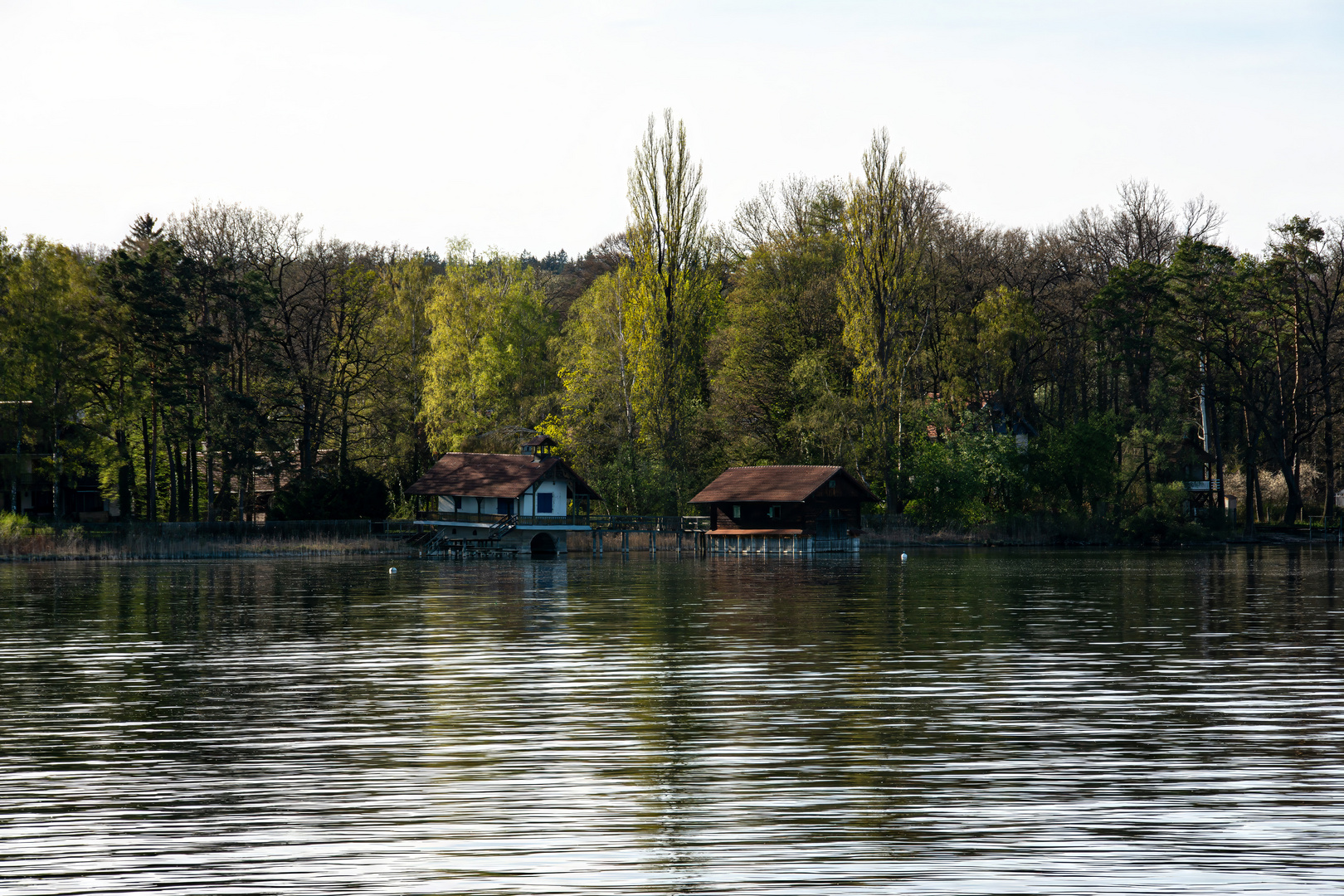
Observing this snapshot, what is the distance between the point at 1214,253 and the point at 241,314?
6085 cm

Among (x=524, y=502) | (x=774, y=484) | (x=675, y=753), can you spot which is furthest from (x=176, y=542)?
(x=675, y=753)

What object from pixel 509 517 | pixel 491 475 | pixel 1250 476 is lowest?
pixel 509 517

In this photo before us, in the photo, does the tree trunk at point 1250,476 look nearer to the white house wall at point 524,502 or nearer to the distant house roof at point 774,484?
the distant house roof at point 774,484

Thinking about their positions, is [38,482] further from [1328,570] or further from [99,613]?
[1328,570]

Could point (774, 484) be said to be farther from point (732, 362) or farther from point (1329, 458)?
point (1329, 458)

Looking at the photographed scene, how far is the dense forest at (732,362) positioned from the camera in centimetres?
8112

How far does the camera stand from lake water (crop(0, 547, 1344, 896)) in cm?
1145

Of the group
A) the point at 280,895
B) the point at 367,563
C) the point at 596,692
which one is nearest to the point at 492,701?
the point at 596,692

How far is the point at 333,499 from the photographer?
8425cm

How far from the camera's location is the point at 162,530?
7631 cm

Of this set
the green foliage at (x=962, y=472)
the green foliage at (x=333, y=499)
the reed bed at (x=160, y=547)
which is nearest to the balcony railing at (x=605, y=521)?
the green foliage at (x=333, y=499)

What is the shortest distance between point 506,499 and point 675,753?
69.7 m

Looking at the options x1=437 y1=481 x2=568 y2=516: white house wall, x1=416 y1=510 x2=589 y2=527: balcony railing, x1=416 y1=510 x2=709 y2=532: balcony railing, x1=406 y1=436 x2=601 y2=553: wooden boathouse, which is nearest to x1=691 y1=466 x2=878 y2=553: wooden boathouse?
x1=416 y1=510 x2=709 y2=532: balcony railing

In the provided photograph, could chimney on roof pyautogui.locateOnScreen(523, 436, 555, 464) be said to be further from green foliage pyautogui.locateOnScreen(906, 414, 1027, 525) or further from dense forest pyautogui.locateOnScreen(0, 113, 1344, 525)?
green foliage pyautogui.locateOnScreen(906, 414, 1027, 525)
